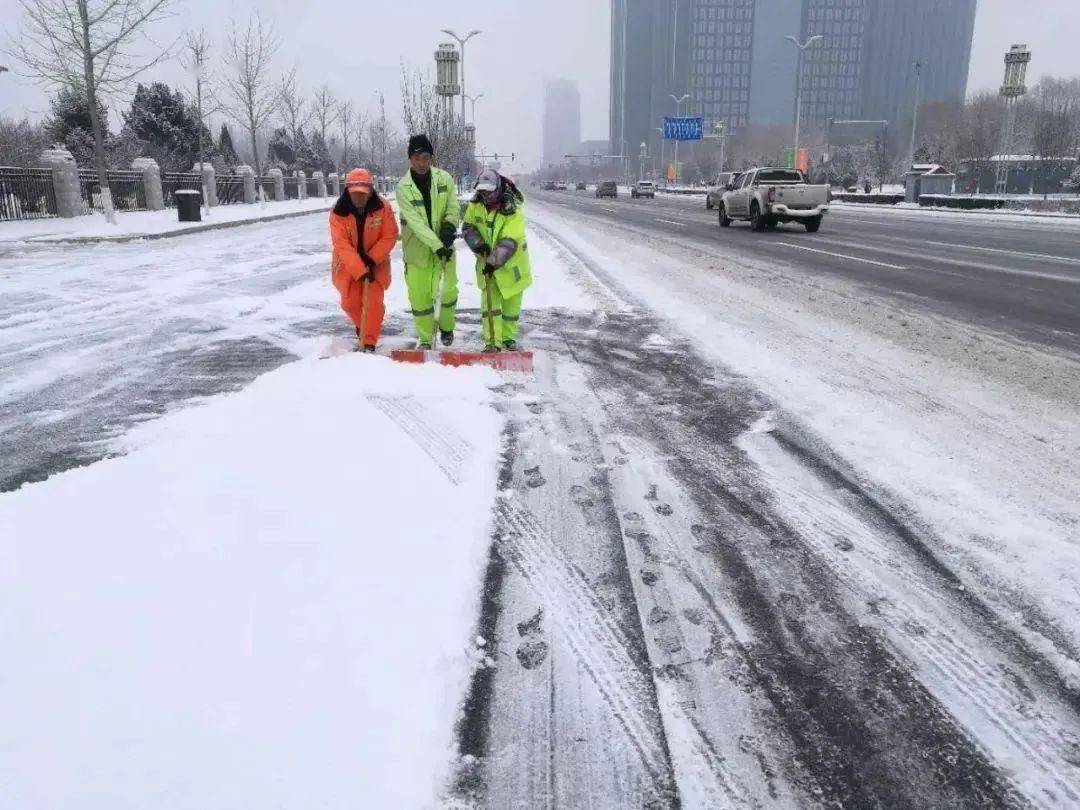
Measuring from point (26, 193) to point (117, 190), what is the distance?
561 centimetres

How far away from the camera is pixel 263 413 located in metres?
4.42

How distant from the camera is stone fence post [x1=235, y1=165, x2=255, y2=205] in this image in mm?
38375

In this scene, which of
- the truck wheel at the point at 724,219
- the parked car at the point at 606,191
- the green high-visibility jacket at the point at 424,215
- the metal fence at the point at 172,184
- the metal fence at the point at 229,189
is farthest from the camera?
the parked car at the point at 606,191

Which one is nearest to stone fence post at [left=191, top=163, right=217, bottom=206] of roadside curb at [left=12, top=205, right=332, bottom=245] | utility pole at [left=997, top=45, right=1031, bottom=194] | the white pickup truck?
roadside curb at [left=12, top=205, right=332, bottom=245]

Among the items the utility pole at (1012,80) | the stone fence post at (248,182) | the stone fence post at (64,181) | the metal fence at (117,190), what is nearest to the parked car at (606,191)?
the stone fence post at (248,182)

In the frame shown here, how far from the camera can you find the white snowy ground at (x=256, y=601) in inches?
73.7

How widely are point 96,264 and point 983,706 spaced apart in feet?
49.5

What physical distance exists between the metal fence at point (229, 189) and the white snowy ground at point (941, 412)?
1355 inches

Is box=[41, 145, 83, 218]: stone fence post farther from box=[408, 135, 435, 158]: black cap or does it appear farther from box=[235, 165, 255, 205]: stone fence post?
box=[408, 135, 435, 158]: black cap

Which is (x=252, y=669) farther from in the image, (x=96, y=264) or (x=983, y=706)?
(x=96, y=264)

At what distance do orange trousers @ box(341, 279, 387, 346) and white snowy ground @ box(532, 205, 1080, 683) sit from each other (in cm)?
271

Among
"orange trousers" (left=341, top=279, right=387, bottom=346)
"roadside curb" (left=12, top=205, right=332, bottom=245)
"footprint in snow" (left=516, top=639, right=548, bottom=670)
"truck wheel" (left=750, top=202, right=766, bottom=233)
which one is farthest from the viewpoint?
"truck wheel" (left=750, top=202, right=766, bottom=233)

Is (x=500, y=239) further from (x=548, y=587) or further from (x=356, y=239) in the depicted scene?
(x=548, y=587)

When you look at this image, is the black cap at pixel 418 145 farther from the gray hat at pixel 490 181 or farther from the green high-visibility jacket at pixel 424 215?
the gray hat at pixel 490 181
